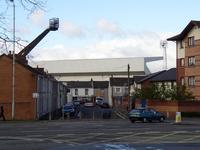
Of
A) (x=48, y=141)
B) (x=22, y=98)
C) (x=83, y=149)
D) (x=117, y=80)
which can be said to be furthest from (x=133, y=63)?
(x=83, y=149)

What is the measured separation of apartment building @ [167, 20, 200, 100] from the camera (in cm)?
6962

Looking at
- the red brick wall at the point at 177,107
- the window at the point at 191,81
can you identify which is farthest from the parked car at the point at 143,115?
the window at the point at 191,81

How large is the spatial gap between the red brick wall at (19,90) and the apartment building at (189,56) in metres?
21.5

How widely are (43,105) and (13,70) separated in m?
12.3

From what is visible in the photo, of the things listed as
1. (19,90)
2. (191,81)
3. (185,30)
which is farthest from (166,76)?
(19,90)

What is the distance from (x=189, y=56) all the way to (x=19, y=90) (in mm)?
23485

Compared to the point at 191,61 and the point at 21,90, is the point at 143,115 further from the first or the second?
the point at 191,61

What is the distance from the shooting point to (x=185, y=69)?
72.9m

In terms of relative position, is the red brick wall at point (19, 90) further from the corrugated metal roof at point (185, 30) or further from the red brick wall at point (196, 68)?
the corrugated metal roof at point (185, 30)

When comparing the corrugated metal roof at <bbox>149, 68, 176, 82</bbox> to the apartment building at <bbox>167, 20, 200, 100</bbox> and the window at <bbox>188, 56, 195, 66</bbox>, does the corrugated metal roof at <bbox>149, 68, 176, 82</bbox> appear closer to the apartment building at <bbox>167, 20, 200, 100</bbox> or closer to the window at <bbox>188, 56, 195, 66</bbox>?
the apartment building at <bbox>167, 20, 200, 100</bbox>

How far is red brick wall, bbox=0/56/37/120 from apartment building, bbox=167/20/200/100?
21537mm

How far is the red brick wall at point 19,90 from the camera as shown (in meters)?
59.1

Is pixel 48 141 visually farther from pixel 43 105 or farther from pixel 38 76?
pixel 43 105

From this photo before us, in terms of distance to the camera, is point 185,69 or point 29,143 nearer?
point 29,143
